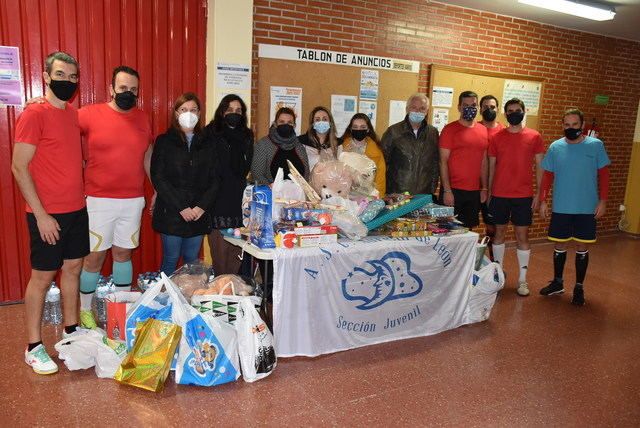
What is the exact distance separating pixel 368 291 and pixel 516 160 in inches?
81.2

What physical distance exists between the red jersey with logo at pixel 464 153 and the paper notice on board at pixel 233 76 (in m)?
1.74

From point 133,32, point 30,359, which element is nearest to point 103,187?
point 30,359

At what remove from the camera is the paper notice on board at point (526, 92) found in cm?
606

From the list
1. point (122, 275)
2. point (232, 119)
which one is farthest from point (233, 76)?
point (122, 275)

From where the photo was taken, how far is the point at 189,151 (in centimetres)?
335

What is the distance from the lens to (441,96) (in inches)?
220

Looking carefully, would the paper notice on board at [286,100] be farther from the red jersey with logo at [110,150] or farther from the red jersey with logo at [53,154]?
the red jersey with logo at [53,154]

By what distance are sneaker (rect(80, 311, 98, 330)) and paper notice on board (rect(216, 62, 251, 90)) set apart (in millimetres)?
2041

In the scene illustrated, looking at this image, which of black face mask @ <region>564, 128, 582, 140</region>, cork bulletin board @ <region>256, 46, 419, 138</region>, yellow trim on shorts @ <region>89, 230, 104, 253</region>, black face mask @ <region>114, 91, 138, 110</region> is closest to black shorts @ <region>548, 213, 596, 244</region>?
black face mask @ <region>564, 128, 582, 140</region>

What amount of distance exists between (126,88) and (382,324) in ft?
7.25

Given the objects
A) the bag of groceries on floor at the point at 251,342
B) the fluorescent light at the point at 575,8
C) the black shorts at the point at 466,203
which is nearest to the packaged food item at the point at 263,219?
the bag of groceries on floor at the point at 251,342

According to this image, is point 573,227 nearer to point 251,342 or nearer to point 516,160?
point 516,160

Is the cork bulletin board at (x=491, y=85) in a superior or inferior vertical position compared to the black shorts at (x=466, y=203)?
superior

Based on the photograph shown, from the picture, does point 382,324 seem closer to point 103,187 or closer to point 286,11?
point 103,187
